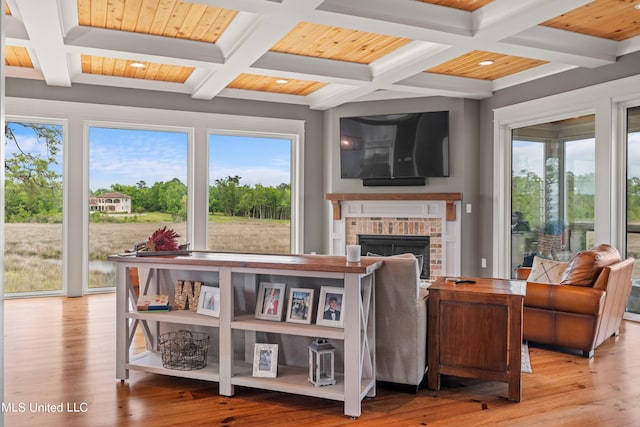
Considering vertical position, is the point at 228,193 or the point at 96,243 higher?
the point at 228,193

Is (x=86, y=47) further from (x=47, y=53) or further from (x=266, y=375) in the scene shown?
(x=266, y=375)

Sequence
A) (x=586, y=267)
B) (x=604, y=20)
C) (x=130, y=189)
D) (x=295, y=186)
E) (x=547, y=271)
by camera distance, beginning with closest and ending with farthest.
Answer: (x=586, y=267) → (x=604, y=20) → (x=547, y=271) → (x=130, y=189) → (x=295, y=186)

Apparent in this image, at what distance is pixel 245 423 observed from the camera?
8.66 ft

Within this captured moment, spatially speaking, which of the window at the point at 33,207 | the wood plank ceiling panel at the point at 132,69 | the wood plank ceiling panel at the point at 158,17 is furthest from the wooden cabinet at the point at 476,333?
the window at the point at 33,207

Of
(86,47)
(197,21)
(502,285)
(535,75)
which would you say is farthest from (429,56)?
(86,47)

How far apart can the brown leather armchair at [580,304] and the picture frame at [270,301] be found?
2.12 metres

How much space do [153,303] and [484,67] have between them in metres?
4.33

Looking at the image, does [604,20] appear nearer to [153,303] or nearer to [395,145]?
[395,145]

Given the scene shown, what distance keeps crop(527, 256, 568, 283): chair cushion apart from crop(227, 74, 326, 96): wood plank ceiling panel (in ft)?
11.4

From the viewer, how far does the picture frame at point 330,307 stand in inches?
Answer: 113

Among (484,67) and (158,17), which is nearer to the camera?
(158,17)

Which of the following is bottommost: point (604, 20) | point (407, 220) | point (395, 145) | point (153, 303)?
point (153, 303)

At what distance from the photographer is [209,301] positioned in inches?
125

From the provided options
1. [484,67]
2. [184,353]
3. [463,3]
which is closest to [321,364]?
[184,353]
